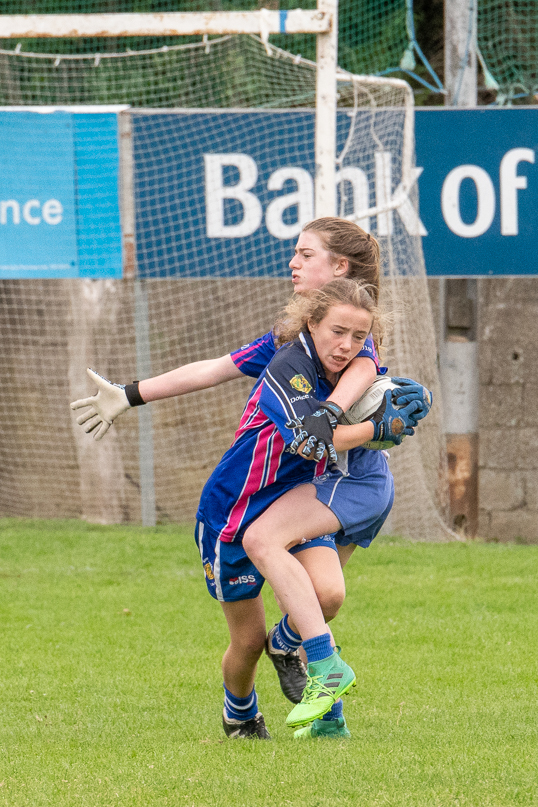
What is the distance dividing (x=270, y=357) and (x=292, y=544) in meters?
0.77

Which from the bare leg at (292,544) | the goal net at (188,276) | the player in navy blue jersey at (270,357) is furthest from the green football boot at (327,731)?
the goal net at (188,276)

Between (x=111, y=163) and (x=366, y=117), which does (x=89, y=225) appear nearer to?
(x=111, y=163)

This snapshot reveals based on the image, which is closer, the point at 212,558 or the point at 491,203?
the point at 212,558

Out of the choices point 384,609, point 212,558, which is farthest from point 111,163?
point 212,558

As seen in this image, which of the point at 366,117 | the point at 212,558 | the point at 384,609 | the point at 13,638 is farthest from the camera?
the point at 366,117

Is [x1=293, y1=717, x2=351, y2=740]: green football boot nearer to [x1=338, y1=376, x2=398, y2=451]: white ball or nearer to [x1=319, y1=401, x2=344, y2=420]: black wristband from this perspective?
[x1=338, y1=376, x2=398, y2=451]: white ball

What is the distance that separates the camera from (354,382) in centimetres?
378

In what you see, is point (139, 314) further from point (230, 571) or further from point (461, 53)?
point (230, 571)

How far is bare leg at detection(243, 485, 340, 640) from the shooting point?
3701mm

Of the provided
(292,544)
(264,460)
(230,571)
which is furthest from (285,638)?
(264,460)

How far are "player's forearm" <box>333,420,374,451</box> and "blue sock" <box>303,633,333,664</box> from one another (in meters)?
0.64

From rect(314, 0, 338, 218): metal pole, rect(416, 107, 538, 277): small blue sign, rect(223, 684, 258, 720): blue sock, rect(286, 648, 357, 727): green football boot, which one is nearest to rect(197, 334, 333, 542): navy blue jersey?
rect(286, 648, 357, 727): green football boot

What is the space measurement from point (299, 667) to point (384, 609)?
2827 mm

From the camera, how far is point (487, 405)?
1067 centimetres
